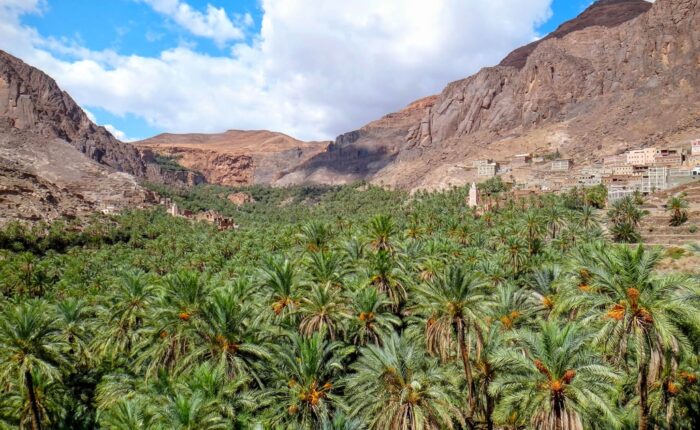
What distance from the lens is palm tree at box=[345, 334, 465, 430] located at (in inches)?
656

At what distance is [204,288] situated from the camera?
23047mm

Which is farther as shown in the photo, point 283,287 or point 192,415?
point 283,287

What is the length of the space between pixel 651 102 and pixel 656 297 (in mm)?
164146

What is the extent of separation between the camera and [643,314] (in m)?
15.7

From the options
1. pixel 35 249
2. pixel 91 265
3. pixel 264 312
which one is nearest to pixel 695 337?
pixel 264 312

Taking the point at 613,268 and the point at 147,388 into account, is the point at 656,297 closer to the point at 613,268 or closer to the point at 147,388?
the point at 613,268

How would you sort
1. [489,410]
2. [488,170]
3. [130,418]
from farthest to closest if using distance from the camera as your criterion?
[488,170] → [489,410] → [130,418]

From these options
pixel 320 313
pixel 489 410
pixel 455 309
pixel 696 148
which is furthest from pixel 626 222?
pixel 696 148

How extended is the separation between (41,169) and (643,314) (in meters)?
175

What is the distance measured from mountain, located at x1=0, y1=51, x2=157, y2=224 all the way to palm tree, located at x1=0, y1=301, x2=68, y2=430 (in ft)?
292

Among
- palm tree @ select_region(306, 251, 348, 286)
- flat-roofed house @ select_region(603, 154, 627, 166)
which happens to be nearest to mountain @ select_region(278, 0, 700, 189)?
flat-roofed house @ select_region(603, 154, 627, 166)

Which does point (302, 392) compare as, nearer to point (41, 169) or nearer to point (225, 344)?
point (225, 344)

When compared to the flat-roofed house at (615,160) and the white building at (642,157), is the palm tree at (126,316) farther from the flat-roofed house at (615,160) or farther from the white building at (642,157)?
the flat-roofed house at (615,160)

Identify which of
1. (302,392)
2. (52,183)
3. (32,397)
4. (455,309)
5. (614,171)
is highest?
(614,171)
